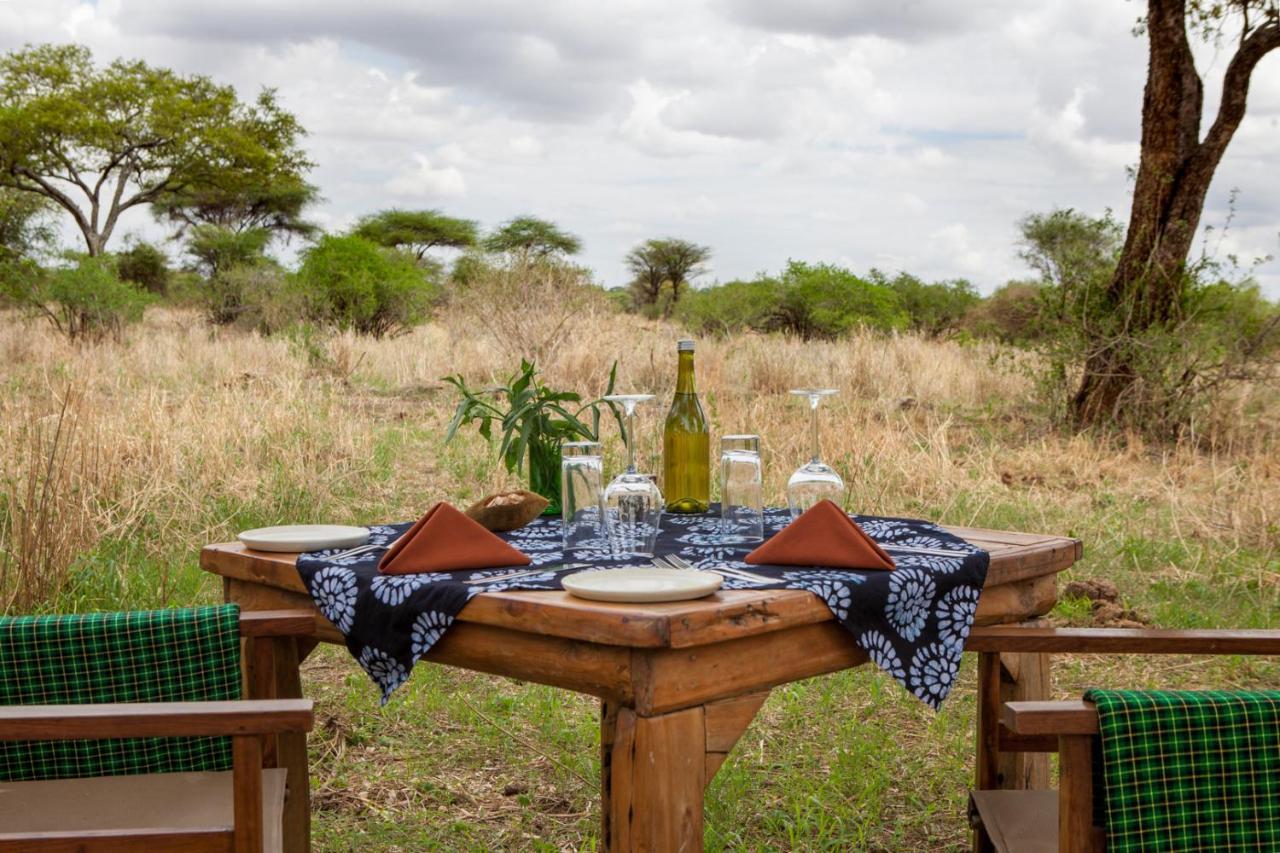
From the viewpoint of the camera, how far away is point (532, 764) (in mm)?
3199

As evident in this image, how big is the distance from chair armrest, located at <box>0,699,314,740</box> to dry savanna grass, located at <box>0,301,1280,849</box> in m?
1.38

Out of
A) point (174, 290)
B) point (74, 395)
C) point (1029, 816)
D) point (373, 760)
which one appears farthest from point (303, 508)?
point (174, 290)

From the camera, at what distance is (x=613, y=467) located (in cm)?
572

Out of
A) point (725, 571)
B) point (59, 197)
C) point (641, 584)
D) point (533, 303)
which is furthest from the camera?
point (59, 197)

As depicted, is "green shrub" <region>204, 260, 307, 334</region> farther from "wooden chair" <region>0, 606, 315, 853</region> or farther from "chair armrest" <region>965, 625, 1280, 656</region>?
"chair armrest" <region>965, 625, 1280, 656</region>

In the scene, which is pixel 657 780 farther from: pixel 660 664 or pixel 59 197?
pixel 59 197

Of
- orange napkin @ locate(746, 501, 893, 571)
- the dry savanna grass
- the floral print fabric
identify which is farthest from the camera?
the dry savanna grass

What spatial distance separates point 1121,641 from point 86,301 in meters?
12.1

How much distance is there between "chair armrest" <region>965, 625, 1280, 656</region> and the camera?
178 cm

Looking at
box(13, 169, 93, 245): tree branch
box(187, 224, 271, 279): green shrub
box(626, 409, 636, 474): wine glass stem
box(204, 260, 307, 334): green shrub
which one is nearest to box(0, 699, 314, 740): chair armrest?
box(626, 409, 636, 474): wine glass stem

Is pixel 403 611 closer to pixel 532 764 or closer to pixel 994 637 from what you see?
pixel 994 637

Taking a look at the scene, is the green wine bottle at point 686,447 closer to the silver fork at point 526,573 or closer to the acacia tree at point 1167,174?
the silver fork at point 526,573

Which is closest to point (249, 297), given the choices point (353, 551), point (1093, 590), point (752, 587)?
point (1093, 590)

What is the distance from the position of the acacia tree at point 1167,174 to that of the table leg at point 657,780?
6.56 m
